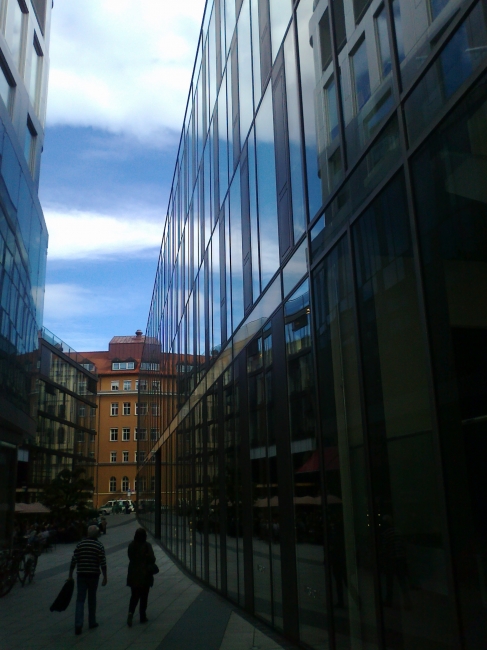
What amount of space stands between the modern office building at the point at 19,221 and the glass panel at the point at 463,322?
59.3 feet

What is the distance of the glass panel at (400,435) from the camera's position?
17.4 feet

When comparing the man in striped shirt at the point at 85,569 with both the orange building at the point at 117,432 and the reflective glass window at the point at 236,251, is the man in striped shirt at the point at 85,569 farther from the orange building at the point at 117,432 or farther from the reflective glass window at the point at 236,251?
the orange building at the point at 117,432

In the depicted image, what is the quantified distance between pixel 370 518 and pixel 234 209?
33.4ft

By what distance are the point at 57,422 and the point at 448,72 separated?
52600 millimetres

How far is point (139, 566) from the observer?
→ 1112 centimetres

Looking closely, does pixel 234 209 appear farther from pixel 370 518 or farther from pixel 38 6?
pixel 38 6

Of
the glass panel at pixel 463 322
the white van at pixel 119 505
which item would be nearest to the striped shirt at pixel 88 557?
the glass panel at pixel 463 322

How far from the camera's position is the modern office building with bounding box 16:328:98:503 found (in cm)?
4747

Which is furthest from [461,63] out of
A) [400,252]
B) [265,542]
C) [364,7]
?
[265,542]

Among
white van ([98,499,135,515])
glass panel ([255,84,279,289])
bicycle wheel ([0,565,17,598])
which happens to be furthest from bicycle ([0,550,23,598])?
white van ([98,499,135,515])

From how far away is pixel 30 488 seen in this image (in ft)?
155

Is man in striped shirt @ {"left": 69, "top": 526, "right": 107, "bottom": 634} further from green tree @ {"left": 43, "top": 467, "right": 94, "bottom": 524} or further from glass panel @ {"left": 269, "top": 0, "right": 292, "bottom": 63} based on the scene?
green tree @ {"left": 43, "top": 467, "right": 94, "bottom": 524}

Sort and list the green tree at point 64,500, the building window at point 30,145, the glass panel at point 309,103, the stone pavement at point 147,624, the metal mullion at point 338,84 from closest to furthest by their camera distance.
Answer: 1. the metal mullion at point 338,84
2. the glass panel at point 309,103
3. the stone pavement at point 147,624
4. the building window at point 30,145
5. the green tree at point 64,500

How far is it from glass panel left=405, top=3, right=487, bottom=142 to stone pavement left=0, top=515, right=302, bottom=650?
747 cm
